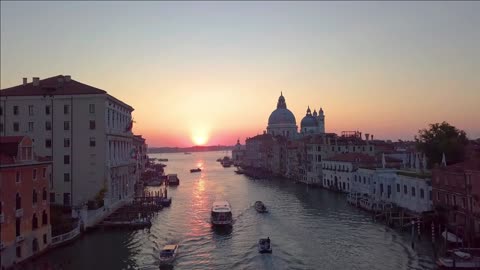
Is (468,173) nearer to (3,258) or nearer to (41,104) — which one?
(3,258)

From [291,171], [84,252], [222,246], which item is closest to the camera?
[84,252]

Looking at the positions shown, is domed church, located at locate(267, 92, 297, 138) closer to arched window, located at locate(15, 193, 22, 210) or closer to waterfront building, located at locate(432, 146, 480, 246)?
waterfront building, located at locate(432, 146, 480, 246)

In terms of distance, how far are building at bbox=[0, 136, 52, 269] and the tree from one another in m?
38.4

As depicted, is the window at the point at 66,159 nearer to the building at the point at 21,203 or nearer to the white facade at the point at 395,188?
the building at the point at 21,203

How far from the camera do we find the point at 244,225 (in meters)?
40.2

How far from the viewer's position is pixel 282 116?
481 ft

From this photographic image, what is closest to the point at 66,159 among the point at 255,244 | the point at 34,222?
the point at 34,222

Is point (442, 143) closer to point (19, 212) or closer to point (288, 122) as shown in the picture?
point (19, 212)

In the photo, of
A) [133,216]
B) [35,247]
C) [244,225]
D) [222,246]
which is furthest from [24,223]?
[244,225]

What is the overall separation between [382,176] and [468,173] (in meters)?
17.8

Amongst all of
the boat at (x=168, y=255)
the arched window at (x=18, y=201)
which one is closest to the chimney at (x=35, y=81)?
the arched window at (x=18, y=201)

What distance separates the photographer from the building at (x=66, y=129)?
136 feet

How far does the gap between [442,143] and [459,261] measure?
1061 inches

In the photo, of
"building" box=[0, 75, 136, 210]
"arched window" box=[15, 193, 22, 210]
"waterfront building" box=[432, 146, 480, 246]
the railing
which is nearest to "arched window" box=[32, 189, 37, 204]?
"arched window" box=[15, 193, 22, 210]
